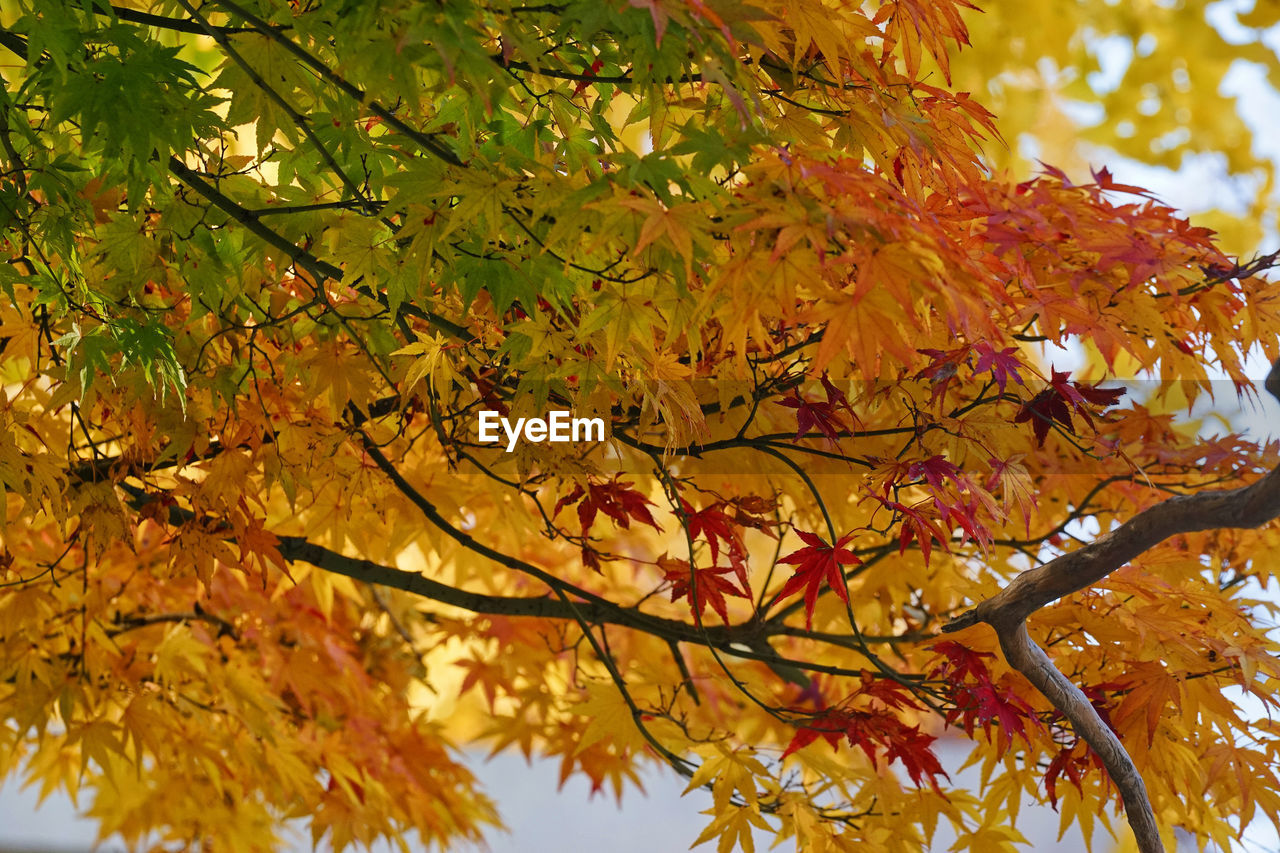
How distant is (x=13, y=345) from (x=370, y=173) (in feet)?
2.24

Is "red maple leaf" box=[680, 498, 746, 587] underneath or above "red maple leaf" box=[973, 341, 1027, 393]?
underneath

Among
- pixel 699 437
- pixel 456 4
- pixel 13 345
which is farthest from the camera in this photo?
pixel 13 345

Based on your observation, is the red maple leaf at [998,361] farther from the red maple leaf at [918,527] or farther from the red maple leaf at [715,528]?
the red maple leaf at [715,528]

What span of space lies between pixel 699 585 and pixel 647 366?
40cm

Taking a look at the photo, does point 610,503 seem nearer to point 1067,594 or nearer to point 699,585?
point 699,585

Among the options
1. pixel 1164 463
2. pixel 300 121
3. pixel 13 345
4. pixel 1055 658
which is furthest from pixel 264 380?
pixel 1164 463

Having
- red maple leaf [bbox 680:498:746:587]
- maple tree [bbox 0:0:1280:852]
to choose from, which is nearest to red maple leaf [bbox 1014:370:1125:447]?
maple tree [bbox 0:0:1280:852]

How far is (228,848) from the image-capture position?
264 cm

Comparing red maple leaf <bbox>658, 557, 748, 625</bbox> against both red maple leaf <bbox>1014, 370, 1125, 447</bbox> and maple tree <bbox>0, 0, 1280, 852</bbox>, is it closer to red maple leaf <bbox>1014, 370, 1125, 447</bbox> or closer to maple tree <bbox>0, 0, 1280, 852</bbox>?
maple tree <bbox>0, 0, 1280, 852</bbox>

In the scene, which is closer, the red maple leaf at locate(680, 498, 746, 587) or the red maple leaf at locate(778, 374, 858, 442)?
the red maple leaf at locate(778, 374, 858, 442)

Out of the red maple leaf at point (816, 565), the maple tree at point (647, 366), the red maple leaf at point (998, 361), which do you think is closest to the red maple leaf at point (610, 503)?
the maple tree at point (647, 366)

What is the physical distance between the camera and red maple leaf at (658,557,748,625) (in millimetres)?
1395

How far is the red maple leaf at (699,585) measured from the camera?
1.39 m

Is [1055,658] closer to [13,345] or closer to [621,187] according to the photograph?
A: [621,187]
